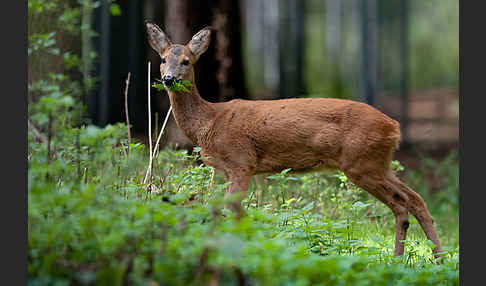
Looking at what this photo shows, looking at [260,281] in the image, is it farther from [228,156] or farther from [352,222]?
[352,222]

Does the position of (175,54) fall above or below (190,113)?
above

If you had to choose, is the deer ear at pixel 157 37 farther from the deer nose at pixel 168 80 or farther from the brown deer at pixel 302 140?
the deer nose at pixel 168 80

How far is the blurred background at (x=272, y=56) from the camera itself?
8828 millimetres

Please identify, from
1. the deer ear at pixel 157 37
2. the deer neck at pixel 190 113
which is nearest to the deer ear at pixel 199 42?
the deer ear at pixel 157 37

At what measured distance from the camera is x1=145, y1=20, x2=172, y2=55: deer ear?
18.6ft

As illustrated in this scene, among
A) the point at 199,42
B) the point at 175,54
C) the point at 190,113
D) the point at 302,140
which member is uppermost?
the point at 199,42

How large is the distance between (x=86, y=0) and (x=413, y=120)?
42.9 ft

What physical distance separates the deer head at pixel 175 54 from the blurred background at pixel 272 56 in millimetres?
477

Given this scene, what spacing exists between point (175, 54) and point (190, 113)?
577 mm

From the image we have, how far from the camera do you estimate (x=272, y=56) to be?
22719 mm

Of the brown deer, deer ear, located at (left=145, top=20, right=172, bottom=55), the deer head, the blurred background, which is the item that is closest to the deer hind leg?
the brown deer

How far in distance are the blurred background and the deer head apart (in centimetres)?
48

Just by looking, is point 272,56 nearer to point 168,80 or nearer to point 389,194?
point 389,194

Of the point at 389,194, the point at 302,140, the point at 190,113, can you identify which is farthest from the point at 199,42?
the point at 389,194
